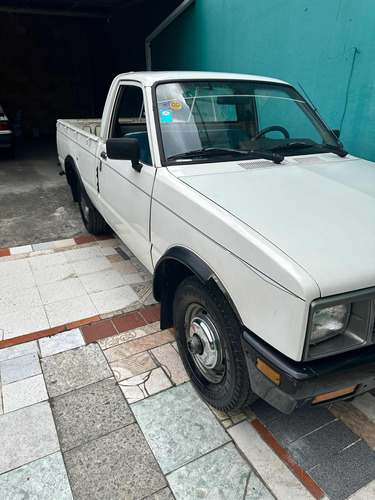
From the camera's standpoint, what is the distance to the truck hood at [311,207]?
1711 millimetres

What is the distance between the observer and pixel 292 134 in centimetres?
329

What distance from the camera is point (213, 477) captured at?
2023 millimetres

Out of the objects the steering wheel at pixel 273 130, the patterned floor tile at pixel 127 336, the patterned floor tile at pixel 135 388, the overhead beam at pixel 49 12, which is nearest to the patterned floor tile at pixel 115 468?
the patterned floor tile at pixel 135 388

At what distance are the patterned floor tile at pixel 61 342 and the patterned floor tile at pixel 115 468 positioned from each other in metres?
0.98

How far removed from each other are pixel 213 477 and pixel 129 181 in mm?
2245

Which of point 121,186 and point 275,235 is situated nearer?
point 275,235

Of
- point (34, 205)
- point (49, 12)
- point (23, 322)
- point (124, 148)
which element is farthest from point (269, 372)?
point (49, 12)

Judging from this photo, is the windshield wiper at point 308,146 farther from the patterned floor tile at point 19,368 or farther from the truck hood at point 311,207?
the patterned floor tile at point 19,368

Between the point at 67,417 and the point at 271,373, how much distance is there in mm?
1412

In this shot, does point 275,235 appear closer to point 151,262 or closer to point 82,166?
point 151,262

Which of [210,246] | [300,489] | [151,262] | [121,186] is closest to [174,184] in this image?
[210,246]

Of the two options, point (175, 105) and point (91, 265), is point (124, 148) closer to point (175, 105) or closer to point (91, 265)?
point (175, 105)

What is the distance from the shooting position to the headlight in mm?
1695

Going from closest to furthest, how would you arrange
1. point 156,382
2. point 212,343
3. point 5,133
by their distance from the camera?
point 212,343 < point 156,382 < point 5,133
